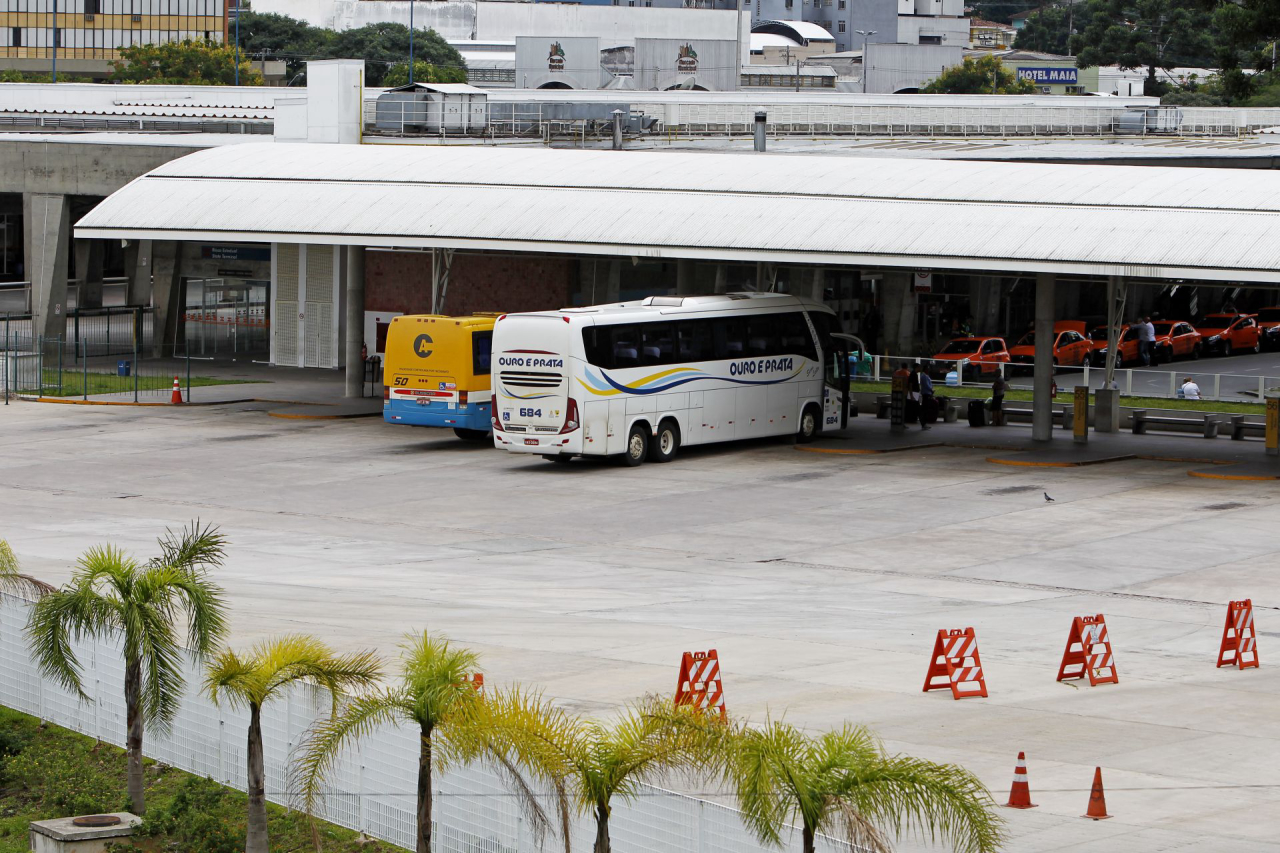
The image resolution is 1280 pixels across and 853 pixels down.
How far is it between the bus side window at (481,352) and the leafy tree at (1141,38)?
360 feet

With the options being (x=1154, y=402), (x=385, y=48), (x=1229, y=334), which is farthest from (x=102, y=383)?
(x=385, y=48)

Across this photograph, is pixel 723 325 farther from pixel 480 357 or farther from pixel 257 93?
pixel 257 93

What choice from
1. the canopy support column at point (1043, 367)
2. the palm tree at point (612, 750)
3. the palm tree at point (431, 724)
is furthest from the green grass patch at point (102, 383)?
the palm tree at point (612, 750)

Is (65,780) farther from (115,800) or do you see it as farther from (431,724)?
(431,724)

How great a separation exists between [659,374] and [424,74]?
10201cm

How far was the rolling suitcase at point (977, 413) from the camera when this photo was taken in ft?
141

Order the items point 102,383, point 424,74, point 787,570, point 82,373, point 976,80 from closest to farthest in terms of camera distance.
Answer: point 787,570 → point 102,383 → point 82,373 → point 424,74 → point 976,80

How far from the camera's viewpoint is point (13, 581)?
17.7m

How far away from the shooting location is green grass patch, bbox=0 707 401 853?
14500mm

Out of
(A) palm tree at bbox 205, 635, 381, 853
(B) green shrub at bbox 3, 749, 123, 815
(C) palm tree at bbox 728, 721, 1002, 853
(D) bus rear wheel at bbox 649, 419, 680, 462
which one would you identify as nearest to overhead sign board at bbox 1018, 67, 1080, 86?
(D) bus rear wheel at bbox 649, 419, 680, 462

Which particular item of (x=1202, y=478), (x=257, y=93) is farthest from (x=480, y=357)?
(x=257, y=93)

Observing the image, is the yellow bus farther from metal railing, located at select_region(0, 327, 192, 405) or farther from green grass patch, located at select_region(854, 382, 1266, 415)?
green grass patch, located at select_region(854, 382, 1266, 415)

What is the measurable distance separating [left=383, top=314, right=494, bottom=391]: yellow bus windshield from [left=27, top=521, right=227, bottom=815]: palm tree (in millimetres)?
22334

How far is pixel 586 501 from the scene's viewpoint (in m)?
32.1
